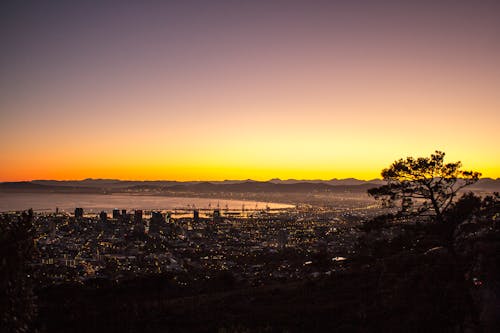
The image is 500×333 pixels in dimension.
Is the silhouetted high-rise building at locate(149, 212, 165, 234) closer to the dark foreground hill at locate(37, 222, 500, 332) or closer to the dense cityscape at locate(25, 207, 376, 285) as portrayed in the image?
the dense cityscape at locate(25, 207, 376, 285)

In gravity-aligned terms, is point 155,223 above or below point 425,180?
below

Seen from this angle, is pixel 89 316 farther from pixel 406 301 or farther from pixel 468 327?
pixel 468 327

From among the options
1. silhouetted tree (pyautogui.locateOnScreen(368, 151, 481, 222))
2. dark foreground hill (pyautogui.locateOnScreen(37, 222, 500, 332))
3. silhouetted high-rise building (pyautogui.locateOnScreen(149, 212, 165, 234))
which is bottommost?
silhouetted high-rise building (pyautogui.locateOnScreen(149, 212, 165, 234))

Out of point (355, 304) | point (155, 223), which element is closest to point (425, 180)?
point (355, 304)

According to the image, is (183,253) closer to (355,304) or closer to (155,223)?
(155,223)

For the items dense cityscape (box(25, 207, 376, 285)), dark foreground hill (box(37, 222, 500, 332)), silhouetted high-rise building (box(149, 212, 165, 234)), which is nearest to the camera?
dark foreground hill (box(37, 222, 500, 332))

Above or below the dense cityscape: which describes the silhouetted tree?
above

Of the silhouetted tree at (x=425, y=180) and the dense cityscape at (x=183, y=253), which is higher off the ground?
the silhouetted tree at (x=425, y=180)

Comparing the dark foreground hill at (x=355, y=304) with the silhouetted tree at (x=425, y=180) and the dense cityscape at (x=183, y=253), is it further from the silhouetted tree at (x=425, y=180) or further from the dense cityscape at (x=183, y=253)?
the dense cityscape at (x=183, y=253)

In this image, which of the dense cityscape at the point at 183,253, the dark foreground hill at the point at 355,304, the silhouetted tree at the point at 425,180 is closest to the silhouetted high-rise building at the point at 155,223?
the dense cityscape at the point at 183,253

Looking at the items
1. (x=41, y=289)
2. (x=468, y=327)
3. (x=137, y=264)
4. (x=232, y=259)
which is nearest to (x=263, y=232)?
(x=232, y=259)

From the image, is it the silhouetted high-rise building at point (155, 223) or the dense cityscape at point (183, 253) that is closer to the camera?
the dense cityscape at point (183, 253)

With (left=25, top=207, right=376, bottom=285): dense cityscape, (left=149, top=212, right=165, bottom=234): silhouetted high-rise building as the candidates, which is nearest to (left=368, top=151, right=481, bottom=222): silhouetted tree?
(left=25, top=207, right=376, bottom=285): dense cityscape
